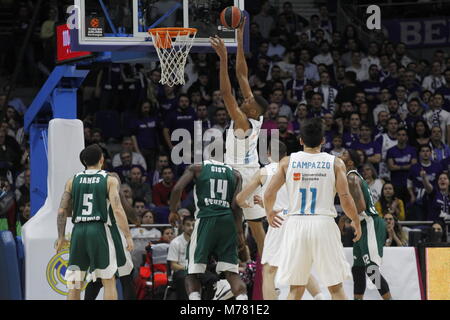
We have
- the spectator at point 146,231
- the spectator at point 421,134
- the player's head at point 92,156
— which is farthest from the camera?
the spectator at point 421,134

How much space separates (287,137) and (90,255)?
5.87 meters

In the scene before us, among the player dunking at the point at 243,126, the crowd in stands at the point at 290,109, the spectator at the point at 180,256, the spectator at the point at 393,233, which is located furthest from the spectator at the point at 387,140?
the player dunking at the point at 243,126

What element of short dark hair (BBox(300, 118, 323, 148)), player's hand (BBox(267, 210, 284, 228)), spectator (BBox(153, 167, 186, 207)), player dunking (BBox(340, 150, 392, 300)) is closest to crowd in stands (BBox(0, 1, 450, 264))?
spectator (BBox(153, 167, 186, 207))

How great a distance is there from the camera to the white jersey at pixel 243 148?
1038 cm

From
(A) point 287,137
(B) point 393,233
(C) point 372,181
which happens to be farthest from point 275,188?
(A) point 287,137

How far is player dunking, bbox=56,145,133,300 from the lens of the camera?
9625mm

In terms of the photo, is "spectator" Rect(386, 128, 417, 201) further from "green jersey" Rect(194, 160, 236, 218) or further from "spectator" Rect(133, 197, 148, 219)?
"green jersey" Rect(194, 160, 236, 218)

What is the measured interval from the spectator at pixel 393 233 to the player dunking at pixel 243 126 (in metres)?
2.83

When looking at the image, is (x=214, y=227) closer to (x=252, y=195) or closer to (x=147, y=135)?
(x=252, y=195)

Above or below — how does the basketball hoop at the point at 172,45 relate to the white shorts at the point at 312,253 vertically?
above

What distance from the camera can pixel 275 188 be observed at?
8953 mm

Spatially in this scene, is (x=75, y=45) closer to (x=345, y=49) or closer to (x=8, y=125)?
(x=8, y=125)

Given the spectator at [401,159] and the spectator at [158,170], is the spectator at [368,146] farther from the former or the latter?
the spectator at [158,170]

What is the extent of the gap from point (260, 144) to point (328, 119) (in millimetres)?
4312
